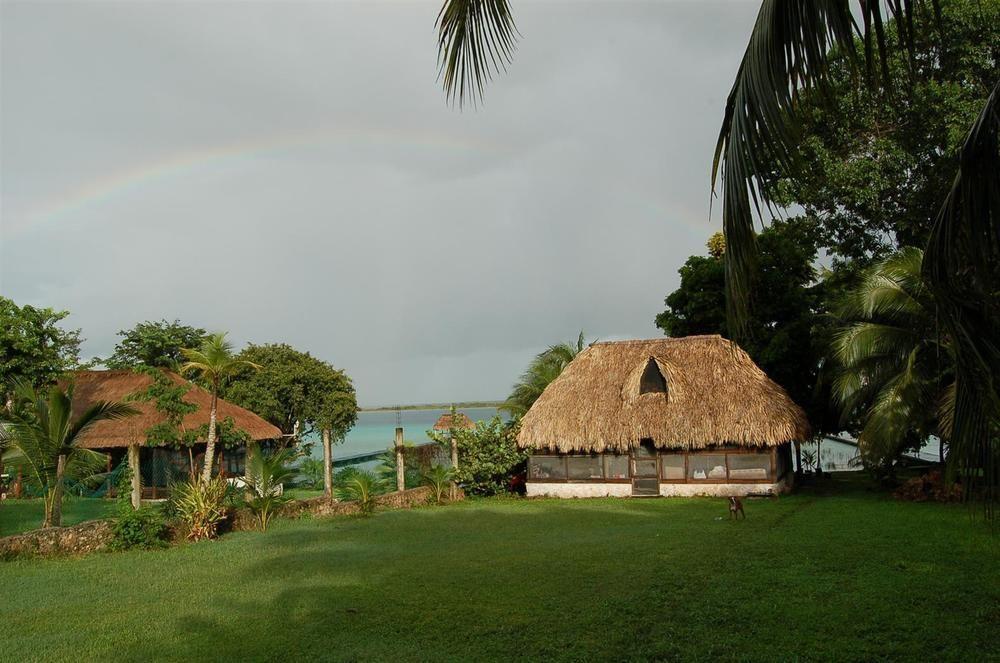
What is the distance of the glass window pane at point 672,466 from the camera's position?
59.3ft

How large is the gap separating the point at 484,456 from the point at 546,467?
154 centimetres

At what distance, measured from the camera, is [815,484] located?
20.5 meters

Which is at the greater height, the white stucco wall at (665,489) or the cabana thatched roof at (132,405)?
the cabana thatched roof at (132,405)

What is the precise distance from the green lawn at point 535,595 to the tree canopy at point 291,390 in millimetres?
17473

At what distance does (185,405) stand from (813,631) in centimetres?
1160

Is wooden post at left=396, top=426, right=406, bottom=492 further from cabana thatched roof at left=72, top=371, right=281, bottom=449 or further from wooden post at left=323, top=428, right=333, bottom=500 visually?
cabana thatched roof at left=72, top=371, right=281, bottom=449

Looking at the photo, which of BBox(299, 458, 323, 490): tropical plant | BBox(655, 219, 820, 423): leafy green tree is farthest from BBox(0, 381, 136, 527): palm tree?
BBox(655, 219, 820, 423): leafy green tree

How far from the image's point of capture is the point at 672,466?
18.1 m

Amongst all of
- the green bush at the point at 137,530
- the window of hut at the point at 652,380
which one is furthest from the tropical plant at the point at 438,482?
the green bush at the point at 137,530

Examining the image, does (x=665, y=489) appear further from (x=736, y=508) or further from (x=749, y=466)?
(x=736, y=508)

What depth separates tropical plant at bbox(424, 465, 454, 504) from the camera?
17672mm

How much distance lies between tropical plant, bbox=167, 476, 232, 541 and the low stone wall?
1.15 metres

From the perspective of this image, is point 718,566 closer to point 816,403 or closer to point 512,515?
point 512,515

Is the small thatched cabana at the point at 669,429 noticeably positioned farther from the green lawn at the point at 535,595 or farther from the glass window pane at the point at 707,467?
the green lawn at the point at 535,595
